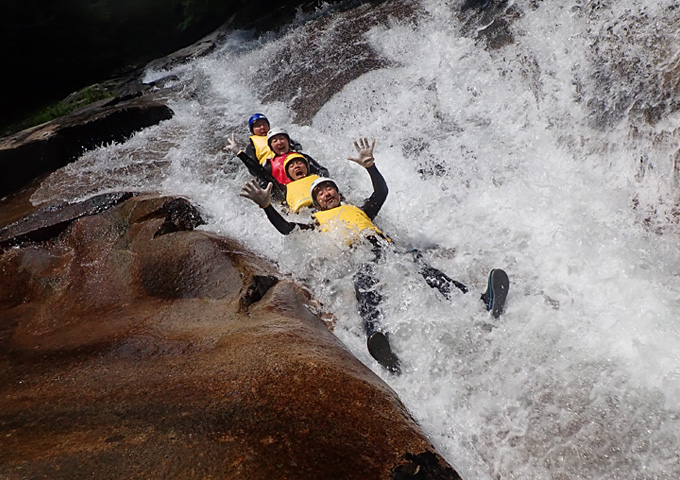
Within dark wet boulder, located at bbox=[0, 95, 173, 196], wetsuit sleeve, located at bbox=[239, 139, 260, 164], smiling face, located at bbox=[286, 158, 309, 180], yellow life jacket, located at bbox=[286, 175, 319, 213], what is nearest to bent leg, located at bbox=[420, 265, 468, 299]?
yellow life jacket, located at bbox=[286, 175, 319, 213]

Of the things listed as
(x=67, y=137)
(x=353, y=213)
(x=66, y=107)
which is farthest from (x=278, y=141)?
(x=66, y=107)

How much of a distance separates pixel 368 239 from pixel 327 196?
821 millimetres

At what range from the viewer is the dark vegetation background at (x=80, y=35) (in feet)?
49.0

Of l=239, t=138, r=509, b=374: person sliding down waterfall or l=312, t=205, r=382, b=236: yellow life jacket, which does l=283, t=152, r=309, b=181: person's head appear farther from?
l=312, t=205, r=382, b=236: yellow life jacket

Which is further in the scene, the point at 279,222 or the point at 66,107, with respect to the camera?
the point at 66,107

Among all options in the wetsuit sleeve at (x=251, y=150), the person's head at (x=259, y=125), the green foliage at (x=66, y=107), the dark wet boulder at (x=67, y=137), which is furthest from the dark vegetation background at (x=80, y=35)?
the wetsuit sleeve at (x=251, y=150)

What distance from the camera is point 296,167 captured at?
6293 millimetres

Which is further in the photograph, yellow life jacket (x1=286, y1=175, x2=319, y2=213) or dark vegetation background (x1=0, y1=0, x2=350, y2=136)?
dark vegetation background (x1=0, y1=0, x2=350, y2=136)

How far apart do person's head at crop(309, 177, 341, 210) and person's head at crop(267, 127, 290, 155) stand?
6.33 feet

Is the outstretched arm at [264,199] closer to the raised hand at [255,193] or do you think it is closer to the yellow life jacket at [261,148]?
the raised hand at [255,193]

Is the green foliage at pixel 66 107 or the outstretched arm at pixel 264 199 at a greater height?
the green foliage at pixel 66 107

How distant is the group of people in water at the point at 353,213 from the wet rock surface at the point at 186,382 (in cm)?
Answer: 49

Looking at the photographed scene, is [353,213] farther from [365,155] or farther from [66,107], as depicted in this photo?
[66,107]

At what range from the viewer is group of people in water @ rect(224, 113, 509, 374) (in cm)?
379
